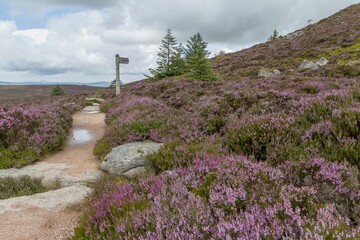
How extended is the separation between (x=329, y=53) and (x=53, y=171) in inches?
1026

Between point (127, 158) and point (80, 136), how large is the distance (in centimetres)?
502

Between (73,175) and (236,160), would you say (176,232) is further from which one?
(73,175)

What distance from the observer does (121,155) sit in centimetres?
708

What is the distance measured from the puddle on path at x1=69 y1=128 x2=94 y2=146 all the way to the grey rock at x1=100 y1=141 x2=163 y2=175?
3352mm

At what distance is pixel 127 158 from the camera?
686 centimetres

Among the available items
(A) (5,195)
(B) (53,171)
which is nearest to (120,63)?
(B) (53,171)

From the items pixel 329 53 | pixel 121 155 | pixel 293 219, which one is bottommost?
pixel 121 155

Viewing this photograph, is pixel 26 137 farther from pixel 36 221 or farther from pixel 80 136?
pixel 36 221

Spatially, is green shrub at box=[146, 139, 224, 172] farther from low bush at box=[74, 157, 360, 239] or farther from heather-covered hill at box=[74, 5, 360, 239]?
low bush at box=[74, 157, 360, 239]

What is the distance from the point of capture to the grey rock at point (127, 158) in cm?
659

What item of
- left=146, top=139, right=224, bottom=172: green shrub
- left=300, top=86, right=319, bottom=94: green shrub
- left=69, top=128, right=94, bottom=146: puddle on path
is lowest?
left=69, top=128, right=94, bottom=146: puddle on path

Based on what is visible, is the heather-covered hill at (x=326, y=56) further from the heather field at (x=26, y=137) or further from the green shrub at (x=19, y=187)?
the green shrub at (x=19, y=187)

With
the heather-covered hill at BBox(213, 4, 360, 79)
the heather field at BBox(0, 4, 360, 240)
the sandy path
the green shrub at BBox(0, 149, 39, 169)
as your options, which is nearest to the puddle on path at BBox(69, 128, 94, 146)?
the heather field at BBox(0, 4, 360, 240)

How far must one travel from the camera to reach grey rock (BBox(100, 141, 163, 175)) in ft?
21.6
